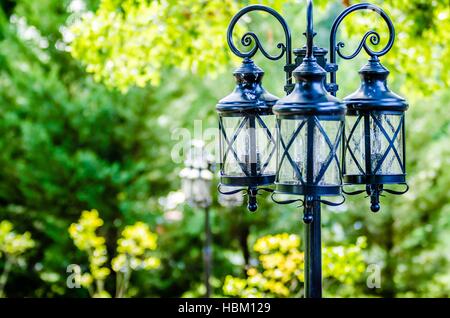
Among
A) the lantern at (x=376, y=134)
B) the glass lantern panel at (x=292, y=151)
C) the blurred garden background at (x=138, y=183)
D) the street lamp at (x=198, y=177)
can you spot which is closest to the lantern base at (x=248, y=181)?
the glass lantern panel at (x=292, y=151)

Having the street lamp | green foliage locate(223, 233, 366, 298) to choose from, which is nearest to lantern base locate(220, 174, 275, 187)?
green foliage locate(223, 233, 366, 298)

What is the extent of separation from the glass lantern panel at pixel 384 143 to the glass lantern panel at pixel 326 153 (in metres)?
0.31

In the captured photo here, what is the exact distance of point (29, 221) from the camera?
344 inches

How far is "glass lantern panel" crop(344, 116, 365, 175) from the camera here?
253cm

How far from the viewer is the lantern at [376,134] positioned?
2.50 metres

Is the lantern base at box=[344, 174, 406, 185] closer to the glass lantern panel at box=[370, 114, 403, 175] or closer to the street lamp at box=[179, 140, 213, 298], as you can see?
the glass lantern panel at box=[370, 114, 403, 175]

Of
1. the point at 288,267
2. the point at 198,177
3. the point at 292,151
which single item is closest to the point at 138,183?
the point at 198,177

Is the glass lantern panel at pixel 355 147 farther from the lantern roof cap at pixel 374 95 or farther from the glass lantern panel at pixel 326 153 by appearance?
the glass lantern panel at pixel 326 153

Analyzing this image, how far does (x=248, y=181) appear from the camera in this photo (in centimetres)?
251

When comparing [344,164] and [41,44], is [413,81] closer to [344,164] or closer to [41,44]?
[344,164]

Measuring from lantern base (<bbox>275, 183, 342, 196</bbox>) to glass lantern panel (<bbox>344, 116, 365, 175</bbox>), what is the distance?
0.32m

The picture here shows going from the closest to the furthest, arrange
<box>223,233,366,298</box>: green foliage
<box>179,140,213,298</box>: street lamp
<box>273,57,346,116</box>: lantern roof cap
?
<box>273,57,346,116</box>: lantern roof cap
<box>223,233,366,298</box>: green foliage
<box>179,140,213,298</box>: street lamp

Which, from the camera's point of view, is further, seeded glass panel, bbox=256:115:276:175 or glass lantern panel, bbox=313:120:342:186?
seeded glass panel, bbox=256:115:276:175
